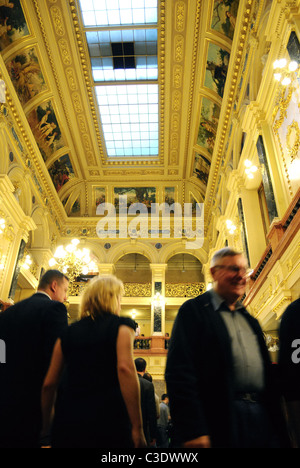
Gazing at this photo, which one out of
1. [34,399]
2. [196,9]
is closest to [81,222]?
[196,9]

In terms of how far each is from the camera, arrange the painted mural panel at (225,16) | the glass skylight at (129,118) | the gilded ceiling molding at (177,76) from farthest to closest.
→ 1. the glass skylight at (129,118)
2. the gilded ceiling molding at (177,76)
3. the painted mural panel at (225,16)

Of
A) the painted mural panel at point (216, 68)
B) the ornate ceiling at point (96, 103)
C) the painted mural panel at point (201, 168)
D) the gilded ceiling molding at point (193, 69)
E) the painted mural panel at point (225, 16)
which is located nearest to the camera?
the painted mural panel at point (225, 16)

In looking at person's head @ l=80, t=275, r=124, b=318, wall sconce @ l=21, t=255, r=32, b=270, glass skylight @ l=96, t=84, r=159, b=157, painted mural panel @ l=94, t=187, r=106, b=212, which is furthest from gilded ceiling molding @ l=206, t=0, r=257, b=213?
person's head @ l=80, t=275, r=124, b=318

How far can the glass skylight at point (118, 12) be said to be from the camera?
9.83 metres

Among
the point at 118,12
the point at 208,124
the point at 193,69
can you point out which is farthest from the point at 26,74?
the point at 208,124

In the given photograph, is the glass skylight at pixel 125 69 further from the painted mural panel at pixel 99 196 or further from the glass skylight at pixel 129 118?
the painted mural panel at pixel 99 196

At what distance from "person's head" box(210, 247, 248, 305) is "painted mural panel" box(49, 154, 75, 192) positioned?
12434mm

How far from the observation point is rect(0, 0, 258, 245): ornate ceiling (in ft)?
30.4

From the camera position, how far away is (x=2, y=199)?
30.0 ft

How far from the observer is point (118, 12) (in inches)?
398

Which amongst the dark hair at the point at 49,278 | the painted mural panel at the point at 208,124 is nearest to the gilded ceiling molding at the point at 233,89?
the painted mural panel at the point at 208,124

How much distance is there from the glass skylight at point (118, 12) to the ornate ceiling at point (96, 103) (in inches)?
8.8

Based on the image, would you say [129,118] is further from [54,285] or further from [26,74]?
[54,285]
